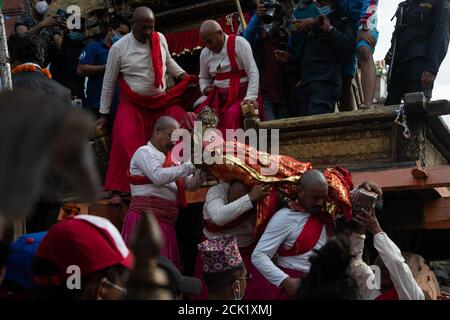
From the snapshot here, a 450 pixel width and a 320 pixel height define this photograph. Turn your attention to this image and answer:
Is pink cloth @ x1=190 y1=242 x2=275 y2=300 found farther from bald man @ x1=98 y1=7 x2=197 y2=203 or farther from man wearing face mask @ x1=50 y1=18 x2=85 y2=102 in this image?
man wearing face mask @ x1=50 y1=18 x2=85 y2=102

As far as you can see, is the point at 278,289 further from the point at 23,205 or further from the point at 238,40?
the point at 23,205

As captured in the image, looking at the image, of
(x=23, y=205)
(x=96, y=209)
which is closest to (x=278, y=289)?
(x=96, y=209)

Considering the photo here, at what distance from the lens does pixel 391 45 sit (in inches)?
323

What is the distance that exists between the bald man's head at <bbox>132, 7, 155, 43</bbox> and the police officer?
7.49ft

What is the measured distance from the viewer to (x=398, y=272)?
505cm

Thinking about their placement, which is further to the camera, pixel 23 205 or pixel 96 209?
pixel 96 209

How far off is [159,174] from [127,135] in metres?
1.42

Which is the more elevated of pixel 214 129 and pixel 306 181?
pixel 214 129

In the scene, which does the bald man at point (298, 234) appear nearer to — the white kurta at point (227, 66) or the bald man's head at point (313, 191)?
the bald man's head at point (313, 191)

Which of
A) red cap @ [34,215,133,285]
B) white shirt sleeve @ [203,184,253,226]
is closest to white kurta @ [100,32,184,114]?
white shirt sleeve @ [203,184,253,226]

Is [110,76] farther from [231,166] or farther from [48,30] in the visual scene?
[48,30]

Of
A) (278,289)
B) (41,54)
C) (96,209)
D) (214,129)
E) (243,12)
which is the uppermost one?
(243,12)
